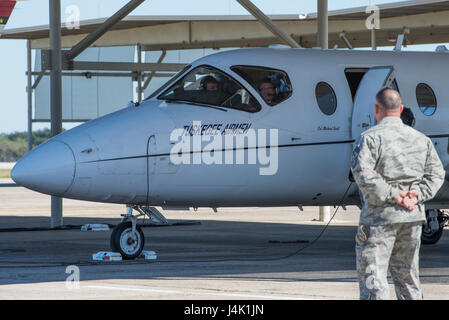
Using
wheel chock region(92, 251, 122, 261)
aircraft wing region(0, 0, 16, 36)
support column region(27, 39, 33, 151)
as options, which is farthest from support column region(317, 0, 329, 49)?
support column region(27, 39, 33, 151)

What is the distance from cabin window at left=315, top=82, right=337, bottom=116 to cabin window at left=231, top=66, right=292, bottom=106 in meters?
0.47

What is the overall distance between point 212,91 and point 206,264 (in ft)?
8.22

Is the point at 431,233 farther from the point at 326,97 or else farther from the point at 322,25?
the point at 322,25

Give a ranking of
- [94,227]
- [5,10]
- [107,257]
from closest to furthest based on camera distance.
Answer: [107,257] < [94,227] < [5,10]

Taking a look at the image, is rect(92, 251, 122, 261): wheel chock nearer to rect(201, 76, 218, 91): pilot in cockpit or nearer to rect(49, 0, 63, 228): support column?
rect(201, 76, 218, 91): pilot in cockpit

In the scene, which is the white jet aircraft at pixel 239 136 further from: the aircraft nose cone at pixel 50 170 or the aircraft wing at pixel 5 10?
the aircraft wing at pixel 5 10

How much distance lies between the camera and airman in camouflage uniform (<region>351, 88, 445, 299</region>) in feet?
25.3

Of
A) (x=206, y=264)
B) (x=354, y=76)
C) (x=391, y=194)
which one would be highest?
(x=354, y=76)

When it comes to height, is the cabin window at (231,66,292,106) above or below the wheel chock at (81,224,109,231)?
above

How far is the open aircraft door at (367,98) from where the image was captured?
46.7 ft

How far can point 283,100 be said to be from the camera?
14.2m

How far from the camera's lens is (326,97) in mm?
14539

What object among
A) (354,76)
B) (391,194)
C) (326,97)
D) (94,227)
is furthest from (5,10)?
(391,194)

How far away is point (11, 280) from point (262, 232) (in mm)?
9669
